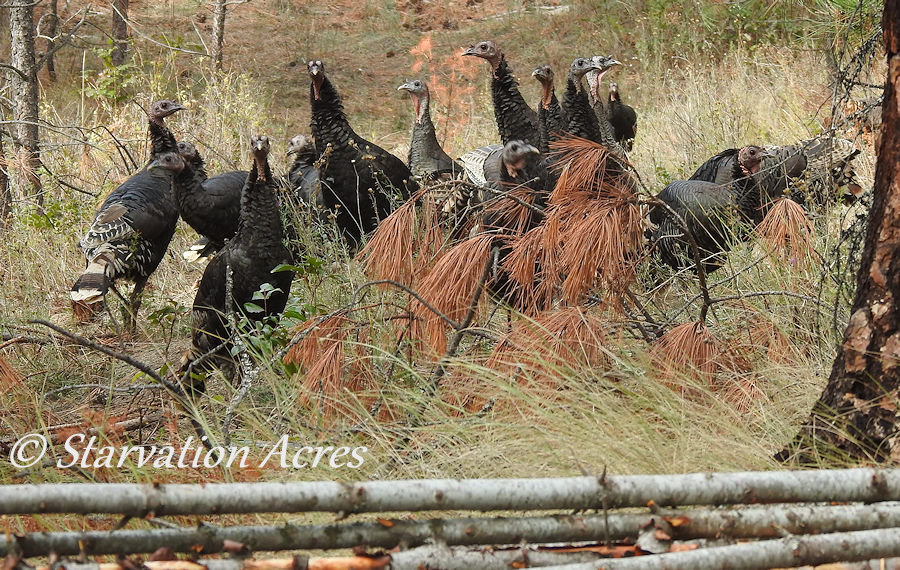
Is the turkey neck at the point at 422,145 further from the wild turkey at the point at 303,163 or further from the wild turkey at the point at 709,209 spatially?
the wild turkey at the point at 709,209

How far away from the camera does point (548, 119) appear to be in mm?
6445

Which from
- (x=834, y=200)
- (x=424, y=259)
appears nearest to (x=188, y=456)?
(x=424, y=259)

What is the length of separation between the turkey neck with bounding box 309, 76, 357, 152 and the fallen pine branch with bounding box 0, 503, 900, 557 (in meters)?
4.00

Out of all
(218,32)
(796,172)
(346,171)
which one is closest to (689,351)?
(796,172)

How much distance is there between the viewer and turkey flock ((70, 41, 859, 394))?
473 centimetres

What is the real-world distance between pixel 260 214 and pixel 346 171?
3.39 feet

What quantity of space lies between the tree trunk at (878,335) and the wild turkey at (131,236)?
4.12 m

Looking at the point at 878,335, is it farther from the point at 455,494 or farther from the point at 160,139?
the point at 160,139

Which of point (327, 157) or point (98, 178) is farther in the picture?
point (98, 178)

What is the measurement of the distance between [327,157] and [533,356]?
286 cm

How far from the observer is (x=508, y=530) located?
1913 millimetres

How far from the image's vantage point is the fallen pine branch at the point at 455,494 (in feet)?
5.83

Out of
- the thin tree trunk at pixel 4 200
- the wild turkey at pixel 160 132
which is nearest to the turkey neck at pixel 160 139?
the wild turkey at pixel 160 132

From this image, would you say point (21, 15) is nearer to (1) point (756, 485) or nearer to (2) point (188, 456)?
(2) point (188, 456)
